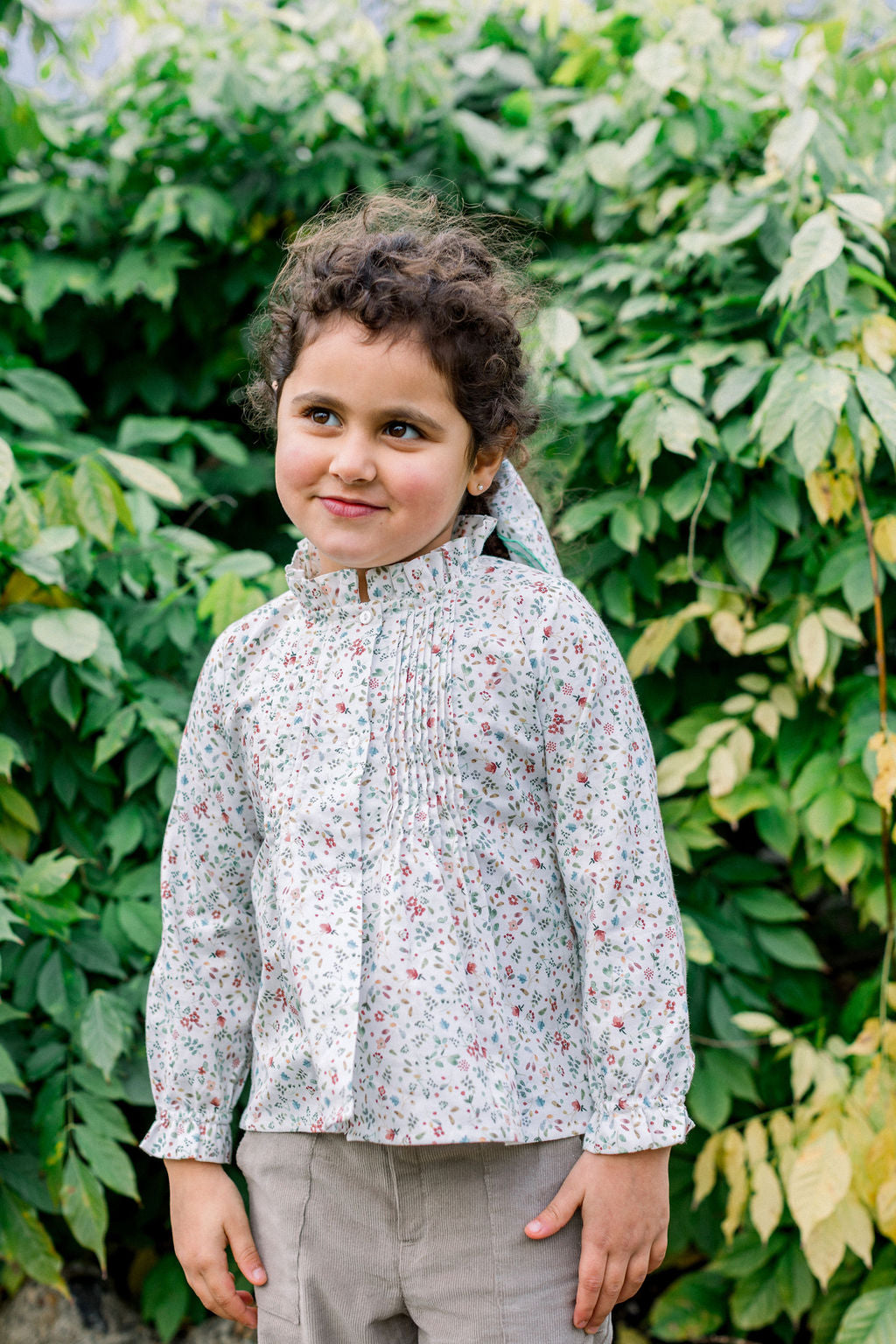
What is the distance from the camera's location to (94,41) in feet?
8.46

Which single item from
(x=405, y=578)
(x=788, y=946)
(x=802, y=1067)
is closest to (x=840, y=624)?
(x=788, y=946)

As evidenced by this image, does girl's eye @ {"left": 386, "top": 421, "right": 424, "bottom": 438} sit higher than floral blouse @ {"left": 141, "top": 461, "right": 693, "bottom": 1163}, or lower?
higher

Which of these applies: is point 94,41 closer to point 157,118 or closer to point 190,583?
point 157,118

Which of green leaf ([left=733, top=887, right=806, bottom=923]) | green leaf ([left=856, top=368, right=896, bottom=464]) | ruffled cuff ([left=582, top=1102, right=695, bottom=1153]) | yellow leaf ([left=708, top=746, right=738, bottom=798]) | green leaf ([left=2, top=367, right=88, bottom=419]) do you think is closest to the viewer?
ruffled cuff ([left=582, top=1102, right=695, bottom=1153])

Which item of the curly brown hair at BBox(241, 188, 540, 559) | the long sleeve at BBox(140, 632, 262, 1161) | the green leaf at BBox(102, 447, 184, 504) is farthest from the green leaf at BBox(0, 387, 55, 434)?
the long sleeve at BBox(140, 632, 262, 1161)

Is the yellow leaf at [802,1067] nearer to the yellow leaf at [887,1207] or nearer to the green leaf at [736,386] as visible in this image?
the yellow leaf at [887,1207]

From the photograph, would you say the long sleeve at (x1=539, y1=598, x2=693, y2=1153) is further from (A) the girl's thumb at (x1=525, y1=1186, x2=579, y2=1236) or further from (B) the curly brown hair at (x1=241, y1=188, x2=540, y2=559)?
(B) the curly brown hair at (x1=241, y1=188, x2=540, y2=559)

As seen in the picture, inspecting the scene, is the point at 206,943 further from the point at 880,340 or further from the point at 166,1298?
the point at 880,340

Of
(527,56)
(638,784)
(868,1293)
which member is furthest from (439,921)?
(527,56)

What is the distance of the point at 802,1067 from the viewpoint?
175 cm

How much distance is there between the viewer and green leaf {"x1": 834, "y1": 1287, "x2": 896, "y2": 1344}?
1579 millimetres

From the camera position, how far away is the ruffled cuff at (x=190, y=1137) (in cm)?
121

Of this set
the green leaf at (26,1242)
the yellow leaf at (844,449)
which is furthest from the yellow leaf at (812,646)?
the green leaf at (26,1242)

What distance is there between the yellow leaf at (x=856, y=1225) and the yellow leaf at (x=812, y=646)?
0.75 metres
